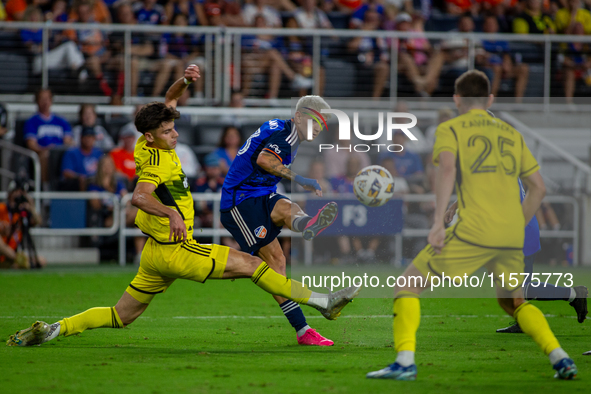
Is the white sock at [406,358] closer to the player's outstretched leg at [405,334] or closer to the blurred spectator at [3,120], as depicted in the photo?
the player's outstretched leg at [405,334]

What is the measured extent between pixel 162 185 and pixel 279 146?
1.11 meters

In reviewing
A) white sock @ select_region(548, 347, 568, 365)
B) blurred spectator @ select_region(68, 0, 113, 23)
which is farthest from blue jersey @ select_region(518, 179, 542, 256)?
blurred spectator @ select_region(68, 0, 113, 23)

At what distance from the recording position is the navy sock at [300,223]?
6.12 metres

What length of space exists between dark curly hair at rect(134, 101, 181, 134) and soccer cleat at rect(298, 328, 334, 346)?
6.86ft

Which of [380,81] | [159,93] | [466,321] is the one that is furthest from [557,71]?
[466,321]

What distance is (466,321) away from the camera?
24.6ft

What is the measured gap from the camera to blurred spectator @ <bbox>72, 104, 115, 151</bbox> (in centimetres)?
1319

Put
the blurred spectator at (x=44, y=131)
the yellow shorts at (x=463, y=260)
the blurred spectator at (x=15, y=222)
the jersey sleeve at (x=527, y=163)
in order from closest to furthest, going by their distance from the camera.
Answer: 1. the yellow shorts at (x=463, y=260)
2. the jersey sleeve at (x=527, y=163)
3. the blurred spectator at (x=15, y=222)
4. the blurred spectator at (x=44, y=131)

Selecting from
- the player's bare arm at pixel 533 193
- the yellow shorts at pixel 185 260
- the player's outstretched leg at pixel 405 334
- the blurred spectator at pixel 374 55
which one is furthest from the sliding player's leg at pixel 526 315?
the blurred spectator at pixel 374 55

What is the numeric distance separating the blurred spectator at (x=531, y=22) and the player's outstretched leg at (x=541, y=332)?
1276 cm

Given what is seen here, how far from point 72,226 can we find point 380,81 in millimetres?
6785

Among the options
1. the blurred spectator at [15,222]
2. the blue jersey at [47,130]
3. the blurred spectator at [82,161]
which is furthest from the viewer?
the blue jersey at [47,130]

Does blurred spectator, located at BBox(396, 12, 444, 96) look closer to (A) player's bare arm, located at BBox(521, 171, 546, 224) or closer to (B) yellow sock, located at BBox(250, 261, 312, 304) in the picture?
(B) yellow sock, located at BBox(250, 261, 312, 304)

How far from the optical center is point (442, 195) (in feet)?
14.5
